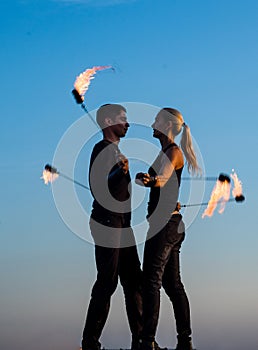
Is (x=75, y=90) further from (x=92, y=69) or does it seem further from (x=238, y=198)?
(x=238, y=198)

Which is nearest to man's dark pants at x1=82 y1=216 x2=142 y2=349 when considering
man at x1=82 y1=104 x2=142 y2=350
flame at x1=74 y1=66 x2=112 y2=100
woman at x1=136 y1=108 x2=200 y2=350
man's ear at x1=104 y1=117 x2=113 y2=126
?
man at x1=82 y1=104 x2=142 y2=350

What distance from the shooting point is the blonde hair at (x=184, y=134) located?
8.14 m

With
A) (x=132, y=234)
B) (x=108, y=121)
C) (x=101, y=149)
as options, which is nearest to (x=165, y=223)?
(x=132, y=234)

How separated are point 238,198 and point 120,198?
5.27ft

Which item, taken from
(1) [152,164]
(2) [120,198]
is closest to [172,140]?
(1) [152,164]

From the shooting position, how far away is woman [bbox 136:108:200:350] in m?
7.94

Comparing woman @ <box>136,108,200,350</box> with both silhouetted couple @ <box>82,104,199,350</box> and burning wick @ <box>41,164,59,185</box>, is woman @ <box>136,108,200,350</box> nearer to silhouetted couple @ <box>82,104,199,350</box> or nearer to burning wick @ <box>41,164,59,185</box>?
silhouetted couple @ <box>82,104,199,350</box>

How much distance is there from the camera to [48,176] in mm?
9039

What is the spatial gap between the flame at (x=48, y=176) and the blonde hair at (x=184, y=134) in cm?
177

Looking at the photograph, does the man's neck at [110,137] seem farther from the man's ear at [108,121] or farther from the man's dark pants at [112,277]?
the man's dark pants at [112,277]

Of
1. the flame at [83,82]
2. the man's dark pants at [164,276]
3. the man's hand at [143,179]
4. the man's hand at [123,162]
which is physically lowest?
the man's dark pants at [164,276]

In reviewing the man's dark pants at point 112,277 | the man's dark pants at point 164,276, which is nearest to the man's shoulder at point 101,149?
the man's dark pants at point 112,277

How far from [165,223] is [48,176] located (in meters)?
1.84

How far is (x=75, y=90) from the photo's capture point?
891cm
